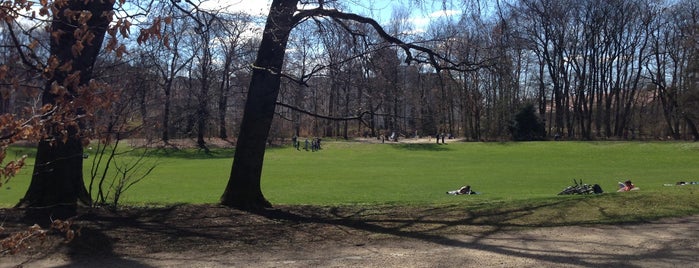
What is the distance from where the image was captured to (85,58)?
9.55 metres

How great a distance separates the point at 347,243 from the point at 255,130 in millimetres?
4458

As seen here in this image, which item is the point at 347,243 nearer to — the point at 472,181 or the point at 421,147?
the point at 472,181

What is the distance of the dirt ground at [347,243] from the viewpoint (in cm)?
673

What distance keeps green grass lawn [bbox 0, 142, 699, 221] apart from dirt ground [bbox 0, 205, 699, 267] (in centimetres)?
144

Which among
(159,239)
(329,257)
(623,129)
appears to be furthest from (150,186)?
(623,129)

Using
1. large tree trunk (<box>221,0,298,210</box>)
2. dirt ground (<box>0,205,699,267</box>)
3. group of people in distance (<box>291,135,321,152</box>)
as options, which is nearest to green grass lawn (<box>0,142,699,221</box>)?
dirt ground (<box>0,205,699,267</box>)

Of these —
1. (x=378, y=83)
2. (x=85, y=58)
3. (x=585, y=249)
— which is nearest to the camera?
(x=585, y=249)

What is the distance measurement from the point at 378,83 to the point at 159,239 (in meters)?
5.25

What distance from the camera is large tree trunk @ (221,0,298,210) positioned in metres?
11.4

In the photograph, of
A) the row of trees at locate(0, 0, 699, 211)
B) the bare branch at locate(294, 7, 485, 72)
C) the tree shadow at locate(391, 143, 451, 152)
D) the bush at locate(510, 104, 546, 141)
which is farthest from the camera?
the bush at locate(510, 104, 546, 141)

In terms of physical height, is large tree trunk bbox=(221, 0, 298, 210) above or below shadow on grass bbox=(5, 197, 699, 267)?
above

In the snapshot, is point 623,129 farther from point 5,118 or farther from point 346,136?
point 5,118

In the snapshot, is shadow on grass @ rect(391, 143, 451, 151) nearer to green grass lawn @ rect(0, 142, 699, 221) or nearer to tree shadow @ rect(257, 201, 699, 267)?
green grass lawn @ rect(0, 142, 699, 221)

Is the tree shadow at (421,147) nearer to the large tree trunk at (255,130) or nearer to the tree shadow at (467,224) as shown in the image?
the large tree trunk at (255,130)
